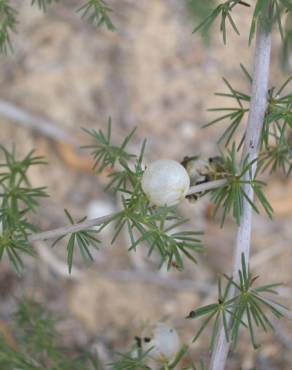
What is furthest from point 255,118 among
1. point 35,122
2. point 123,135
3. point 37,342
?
point 35,122

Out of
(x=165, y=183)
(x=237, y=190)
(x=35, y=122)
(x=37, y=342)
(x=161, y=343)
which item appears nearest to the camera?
(x=165, y=183)

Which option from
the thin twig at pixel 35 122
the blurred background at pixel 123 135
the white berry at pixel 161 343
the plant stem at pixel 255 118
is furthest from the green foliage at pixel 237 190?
the thin twig at pixel 35 122

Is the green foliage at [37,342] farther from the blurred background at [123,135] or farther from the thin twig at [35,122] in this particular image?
the thin twig at [35,122]

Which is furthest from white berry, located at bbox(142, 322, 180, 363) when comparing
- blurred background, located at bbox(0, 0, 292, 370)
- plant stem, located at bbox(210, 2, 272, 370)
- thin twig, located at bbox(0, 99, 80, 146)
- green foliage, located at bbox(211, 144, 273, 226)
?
thin twig, located at bbox(0, 99, 80, 146)

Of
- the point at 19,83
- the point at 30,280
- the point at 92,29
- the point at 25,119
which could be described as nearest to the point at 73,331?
the point at 30,280

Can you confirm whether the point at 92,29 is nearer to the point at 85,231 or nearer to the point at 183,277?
the point at 183,277

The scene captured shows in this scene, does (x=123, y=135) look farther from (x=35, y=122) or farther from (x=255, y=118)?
(x=255, y=118)
